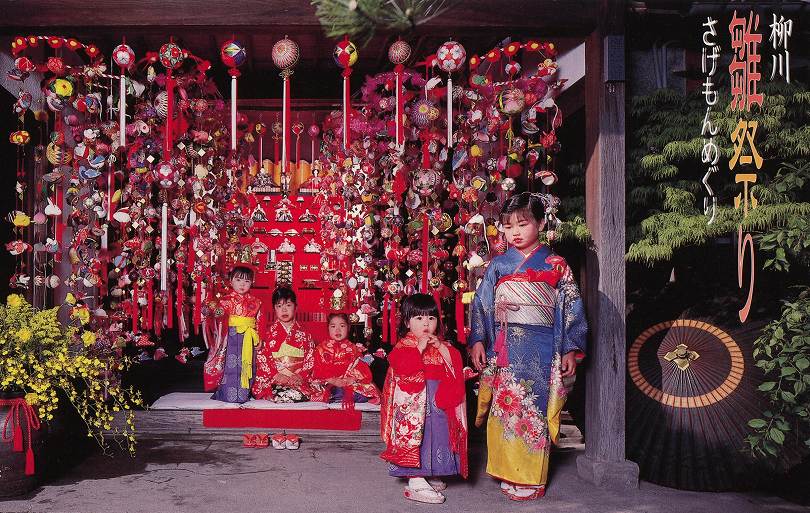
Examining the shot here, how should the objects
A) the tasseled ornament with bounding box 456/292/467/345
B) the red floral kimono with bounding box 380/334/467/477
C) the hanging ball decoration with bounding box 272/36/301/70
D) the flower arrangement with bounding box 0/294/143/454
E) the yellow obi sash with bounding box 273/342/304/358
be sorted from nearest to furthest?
1. the flower arrangement with bounding box 0/294/143/454
2. the red floral kimono with bounding box 380/334/467/477
3. the hanging ball decoration with bounding box 272/36/301/70
4. the tasseled ornament with bounding box 456/292/467/345
5. the yellow obi sash with bounding box 273/342/304/358

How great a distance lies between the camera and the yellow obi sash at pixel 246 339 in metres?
6.41

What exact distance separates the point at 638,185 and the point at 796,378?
1603mm

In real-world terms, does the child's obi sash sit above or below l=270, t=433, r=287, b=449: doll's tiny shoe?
above

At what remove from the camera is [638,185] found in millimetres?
4922

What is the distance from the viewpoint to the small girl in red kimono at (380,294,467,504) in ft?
14.8

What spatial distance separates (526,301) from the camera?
4.62 meters

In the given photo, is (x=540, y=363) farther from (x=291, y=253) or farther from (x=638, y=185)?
(x=291, y=253)

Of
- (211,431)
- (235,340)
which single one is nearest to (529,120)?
(235,340)

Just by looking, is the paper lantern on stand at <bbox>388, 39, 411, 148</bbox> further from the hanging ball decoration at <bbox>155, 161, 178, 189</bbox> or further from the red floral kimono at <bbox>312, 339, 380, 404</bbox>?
the red floral kimono at <bbox>312, 339, 380, 404</bbox>

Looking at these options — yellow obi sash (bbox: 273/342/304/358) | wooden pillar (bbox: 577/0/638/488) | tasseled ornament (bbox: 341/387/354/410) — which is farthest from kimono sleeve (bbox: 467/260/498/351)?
yellow obi sash (bbox: 273/342/304/358)

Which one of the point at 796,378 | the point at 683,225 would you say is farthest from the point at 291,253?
the point at 796,378

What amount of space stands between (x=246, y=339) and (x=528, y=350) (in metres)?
3.01

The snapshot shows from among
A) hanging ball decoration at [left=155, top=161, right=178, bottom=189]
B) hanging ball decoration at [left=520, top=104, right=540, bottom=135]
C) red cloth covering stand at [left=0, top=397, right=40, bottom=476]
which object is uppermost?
hanging ball decoration at [left=520, top=104, right=540, bottom=135]

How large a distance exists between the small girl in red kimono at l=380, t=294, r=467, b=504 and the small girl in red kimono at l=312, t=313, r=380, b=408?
1749mm
